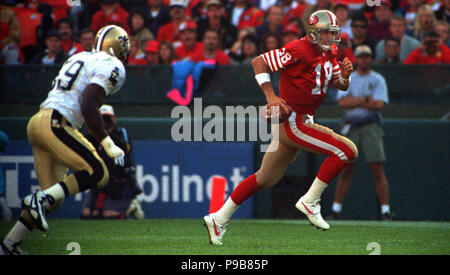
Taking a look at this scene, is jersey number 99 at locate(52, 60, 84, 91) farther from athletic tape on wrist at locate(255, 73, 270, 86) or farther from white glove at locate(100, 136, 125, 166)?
athletic tape on wrist at locate(255, 73, 270, 86)

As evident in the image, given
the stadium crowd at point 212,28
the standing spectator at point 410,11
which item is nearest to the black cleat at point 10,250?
the stadium crowd at point 212,28

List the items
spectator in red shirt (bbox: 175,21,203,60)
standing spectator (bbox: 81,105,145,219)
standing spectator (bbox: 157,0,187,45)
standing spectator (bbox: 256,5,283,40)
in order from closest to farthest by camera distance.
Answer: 1. standing spectator (bbox: 81,105,145,219)
2. spectator in red shirt (bbox: 175,21,203,60)
3. standing spectator (bbox: 256,5,283,40)
4. standing spectator (bbox: 157,0,187,45)

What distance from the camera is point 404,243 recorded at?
7082 mm

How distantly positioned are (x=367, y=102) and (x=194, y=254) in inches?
184

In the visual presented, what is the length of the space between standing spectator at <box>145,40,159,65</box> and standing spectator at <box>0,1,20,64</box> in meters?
1.97

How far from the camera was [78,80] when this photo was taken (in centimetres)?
638

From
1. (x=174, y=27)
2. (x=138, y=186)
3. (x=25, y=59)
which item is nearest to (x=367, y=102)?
(x=138, y=186)

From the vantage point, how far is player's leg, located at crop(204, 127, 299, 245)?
6.84 m

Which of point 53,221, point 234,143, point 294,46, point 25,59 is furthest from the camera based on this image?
point 25,59

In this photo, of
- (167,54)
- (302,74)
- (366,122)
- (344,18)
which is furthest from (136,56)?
(302,74)

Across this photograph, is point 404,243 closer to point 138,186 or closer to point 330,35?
point 330,35

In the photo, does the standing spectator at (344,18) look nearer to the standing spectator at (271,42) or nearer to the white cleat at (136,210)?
the standing spectator at (271,42)

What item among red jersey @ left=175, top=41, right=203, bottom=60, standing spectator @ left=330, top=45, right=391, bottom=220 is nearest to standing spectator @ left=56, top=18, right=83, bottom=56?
red jersey @ left=175, top=41, right=203, bottom=60

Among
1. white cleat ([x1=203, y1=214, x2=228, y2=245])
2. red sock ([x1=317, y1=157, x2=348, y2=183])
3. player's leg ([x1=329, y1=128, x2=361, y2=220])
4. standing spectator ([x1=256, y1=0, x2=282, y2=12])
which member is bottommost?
player's leg ([x1=329, y1=128, x2=361, y2=220])
